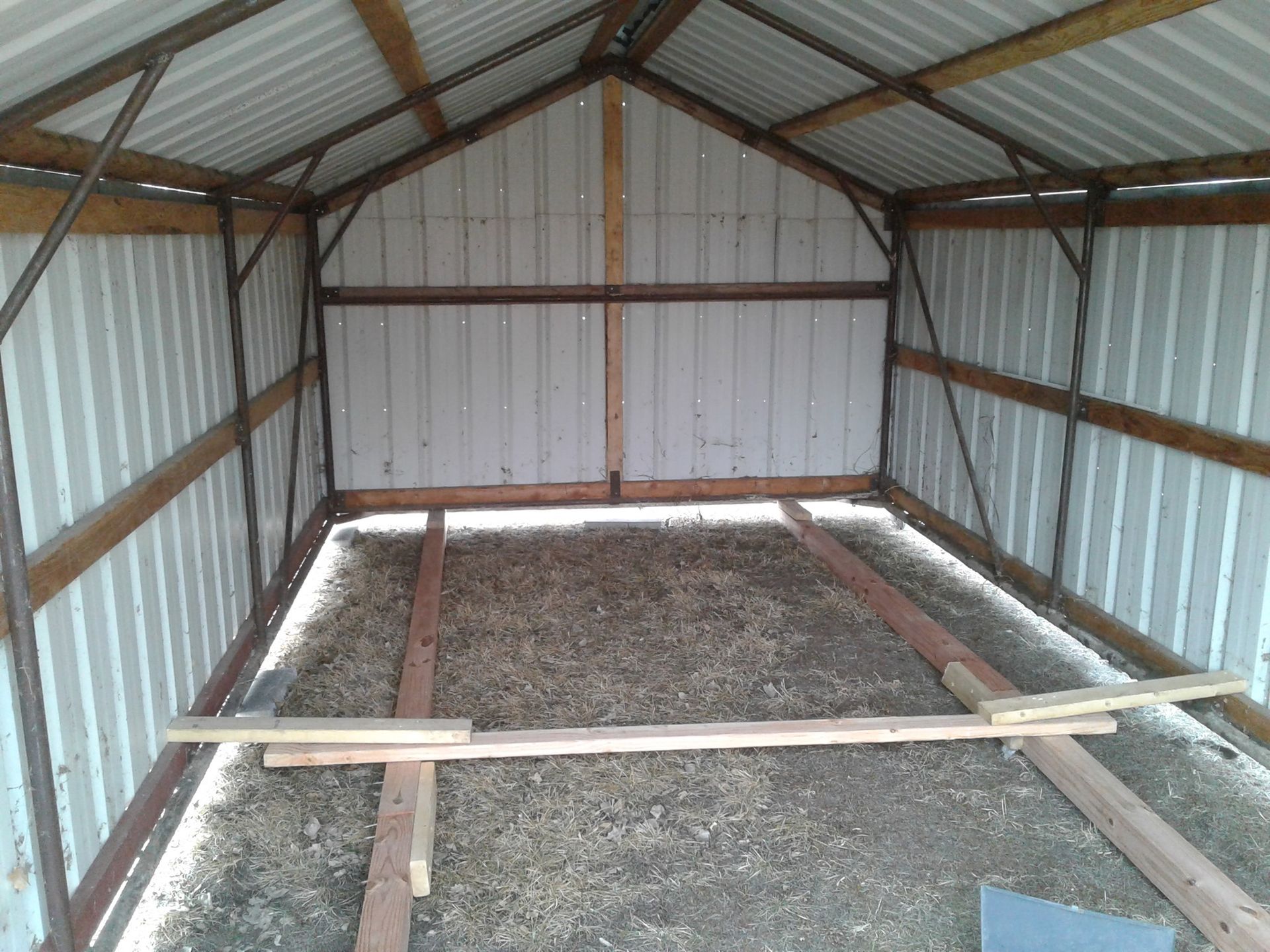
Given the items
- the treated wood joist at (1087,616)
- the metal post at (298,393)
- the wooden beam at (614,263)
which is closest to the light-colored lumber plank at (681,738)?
the treated wood joist at (1087,616)

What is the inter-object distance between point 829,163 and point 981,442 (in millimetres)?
2500

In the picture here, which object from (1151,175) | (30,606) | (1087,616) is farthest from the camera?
(1087,616)

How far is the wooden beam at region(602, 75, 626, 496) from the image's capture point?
Answer: 761cm

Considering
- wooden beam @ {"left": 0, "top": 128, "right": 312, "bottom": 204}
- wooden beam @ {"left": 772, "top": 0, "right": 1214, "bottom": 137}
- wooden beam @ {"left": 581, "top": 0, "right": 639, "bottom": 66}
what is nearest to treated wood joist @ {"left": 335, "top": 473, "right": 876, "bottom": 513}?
wooden beam @ {"left": 0, "top": 128, "right": 312, "bottom": 204}

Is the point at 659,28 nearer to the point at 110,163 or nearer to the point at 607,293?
the point at 607,293

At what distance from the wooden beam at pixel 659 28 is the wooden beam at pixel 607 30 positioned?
0.15m

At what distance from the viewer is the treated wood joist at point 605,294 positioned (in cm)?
763

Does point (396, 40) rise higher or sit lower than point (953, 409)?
higher

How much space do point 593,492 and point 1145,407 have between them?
4239mm

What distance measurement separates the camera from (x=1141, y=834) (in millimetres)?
3537

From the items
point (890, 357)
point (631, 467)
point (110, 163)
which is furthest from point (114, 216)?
point (890, 357)

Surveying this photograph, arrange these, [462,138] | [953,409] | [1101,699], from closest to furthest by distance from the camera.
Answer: [1101,699], [953,409], [462,138]

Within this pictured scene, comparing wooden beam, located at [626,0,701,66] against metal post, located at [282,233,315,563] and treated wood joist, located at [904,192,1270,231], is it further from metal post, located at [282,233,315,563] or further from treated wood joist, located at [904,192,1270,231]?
metal post, located at [282,233,315,563]

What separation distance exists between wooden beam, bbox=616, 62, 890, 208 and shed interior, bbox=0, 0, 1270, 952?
0.09ft
